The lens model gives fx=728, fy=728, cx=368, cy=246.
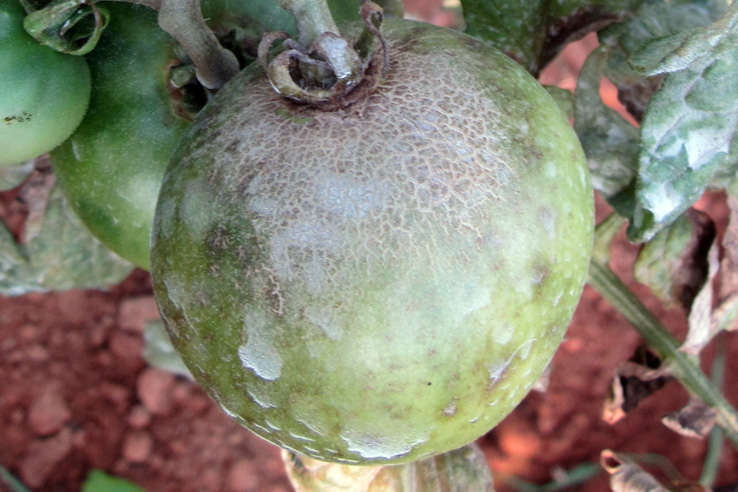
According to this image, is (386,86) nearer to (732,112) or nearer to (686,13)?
(732,112)

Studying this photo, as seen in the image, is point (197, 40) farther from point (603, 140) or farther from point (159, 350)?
point (159, 350)

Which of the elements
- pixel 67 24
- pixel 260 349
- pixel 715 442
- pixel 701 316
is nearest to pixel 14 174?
pixel 67 24

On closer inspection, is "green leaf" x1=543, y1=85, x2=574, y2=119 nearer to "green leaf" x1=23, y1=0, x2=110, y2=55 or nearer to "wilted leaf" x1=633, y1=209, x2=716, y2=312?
"wilted leaf" x1=633, y1=209, x2=716, y2=312

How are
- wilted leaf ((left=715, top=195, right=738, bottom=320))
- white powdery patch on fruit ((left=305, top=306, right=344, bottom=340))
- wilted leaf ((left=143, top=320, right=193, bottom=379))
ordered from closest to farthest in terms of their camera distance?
white powdery patch on fruit ((left=305, top=306, right=344, bottom=340)) → wilted leaf ((left=715, top=195, right=738, bottom=320)) → wilted leaf ((left=143, top=320, right=193, bottom=379))

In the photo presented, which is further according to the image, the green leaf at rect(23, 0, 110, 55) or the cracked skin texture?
the green leaf at rect(23, 0, 110, 55)

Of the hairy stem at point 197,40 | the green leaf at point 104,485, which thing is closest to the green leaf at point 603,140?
the hairy stem at point 197,40

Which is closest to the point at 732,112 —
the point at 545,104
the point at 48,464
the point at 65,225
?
the point at 545,104

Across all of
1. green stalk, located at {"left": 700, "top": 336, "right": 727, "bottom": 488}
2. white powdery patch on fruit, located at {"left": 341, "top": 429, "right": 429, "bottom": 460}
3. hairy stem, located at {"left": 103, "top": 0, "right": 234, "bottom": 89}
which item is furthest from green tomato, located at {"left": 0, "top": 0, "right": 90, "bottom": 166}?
green stalk, located at {"left": 700, "top": 336, "right": 727, "bottom": 488}
